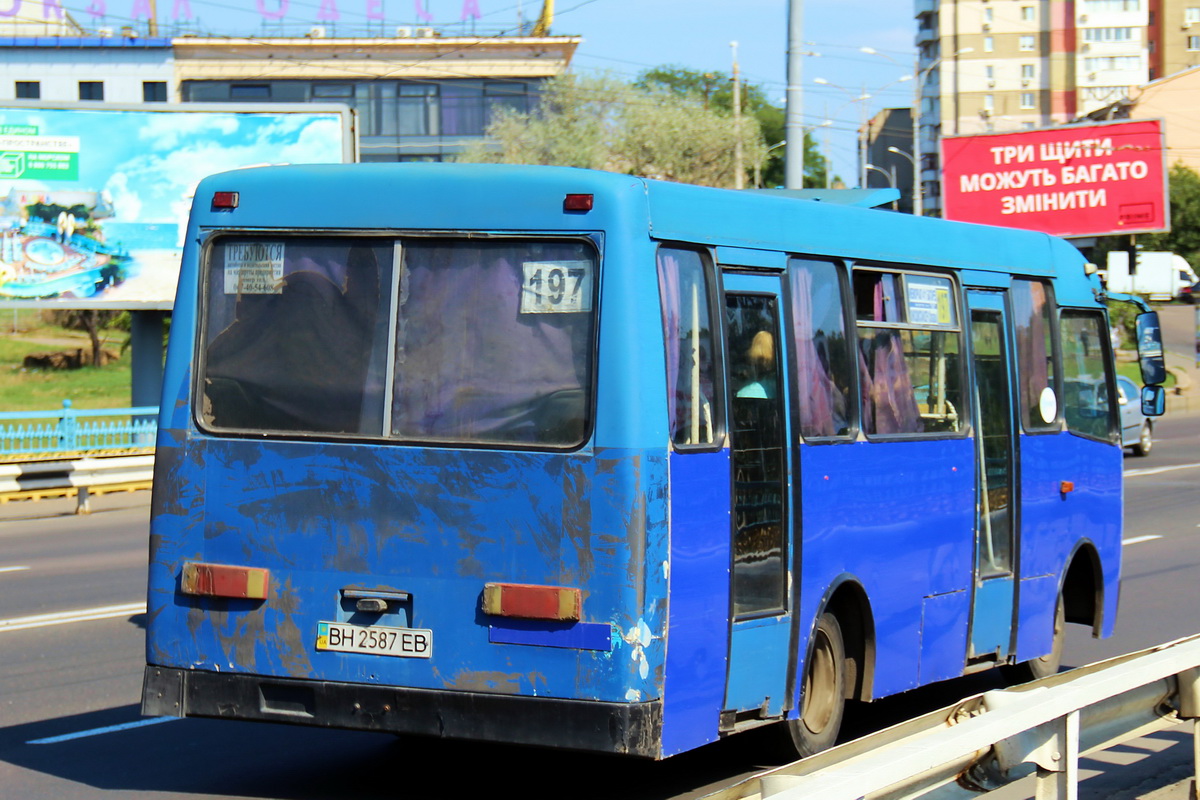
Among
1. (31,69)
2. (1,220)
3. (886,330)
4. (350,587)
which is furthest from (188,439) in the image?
(31,69)

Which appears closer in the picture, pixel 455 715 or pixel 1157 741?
pixel 455 715

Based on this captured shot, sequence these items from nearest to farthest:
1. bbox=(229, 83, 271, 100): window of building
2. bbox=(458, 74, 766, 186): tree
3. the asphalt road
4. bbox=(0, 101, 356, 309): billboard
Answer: the asphalt road < bbox=(0, 101, 356, 309): billboard < bbox=(458, 74, 766, 186): tree < bbox=(229, 83, 271, 100): window of building

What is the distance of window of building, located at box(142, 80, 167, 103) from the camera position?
6431 cm

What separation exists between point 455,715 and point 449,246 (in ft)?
5.65

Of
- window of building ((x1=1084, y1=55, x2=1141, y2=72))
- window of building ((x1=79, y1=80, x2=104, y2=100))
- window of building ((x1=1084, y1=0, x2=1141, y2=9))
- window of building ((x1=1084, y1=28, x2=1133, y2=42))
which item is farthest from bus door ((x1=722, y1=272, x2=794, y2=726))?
window of building ((x1=1084, y1=0, x2=1141, y2=9))

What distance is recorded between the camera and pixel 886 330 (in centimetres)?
747

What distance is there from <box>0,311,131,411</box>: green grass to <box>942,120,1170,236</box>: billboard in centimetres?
2357

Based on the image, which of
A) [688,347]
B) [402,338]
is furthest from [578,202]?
[402,338]

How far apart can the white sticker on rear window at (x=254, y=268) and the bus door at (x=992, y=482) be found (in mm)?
3827

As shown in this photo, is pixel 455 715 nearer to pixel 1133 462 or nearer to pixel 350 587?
pixel 350 587

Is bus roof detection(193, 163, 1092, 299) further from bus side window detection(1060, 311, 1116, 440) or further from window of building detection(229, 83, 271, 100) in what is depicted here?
window of building detection(229, 83, 271, 100)

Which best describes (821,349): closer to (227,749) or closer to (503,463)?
(503,463)

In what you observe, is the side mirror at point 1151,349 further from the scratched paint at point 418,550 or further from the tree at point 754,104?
the tree at point 754,104

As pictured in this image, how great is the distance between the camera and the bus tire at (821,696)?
674 cm
